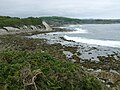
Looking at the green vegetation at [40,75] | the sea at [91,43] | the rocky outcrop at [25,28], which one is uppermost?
the green vegetation at [40,75]

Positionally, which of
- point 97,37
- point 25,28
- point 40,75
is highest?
point 40,75

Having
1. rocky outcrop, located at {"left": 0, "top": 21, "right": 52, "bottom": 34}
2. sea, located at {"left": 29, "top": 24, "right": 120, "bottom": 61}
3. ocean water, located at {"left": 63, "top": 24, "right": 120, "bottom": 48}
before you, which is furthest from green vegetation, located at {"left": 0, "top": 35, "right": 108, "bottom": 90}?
rocky outcrop, located at {"left": 0, "top": 21, "right": 52, "bottom": 34}

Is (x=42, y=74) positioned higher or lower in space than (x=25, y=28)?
higher

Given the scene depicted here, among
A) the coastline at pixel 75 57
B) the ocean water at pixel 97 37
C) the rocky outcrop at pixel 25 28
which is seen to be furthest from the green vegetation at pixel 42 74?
the rocky outcrop at pixel 25 28

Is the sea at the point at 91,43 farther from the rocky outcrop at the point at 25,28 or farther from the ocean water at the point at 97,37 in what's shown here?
the rocky outcrop at the point at 25,28

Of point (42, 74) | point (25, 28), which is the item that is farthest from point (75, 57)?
point (25, 28)

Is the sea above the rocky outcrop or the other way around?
above

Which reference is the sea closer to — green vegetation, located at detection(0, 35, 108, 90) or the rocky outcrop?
the rocky outcrop

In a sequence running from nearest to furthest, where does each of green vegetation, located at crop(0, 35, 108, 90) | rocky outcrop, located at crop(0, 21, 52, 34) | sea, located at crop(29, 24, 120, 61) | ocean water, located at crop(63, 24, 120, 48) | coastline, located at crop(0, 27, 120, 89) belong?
green vegetation, located at crop(0, 35, 108, 90)
coastline, located at crop(0, 27, 120, 89)
sea, located at crop(29, 24, 120, 61)
ocean water, located at crop(63, 24, 120, 48)
rocky outcrop, located at crop(0, 21, 52, 34)

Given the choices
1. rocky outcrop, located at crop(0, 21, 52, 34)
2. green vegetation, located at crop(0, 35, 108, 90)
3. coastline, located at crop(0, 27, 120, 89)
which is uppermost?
green vegetation, located at crop(0, 35, 108, 90)

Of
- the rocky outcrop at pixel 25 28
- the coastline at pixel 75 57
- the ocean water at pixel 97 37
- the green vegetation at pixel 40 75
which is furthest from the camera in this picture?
the rocky outcrop at pixel 25 28

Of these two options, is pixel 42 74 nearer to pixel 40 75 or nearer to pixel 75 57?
pixel 40 75

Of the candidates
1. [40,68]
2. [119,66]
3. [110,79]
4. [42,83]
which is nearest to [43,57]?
[40,68]

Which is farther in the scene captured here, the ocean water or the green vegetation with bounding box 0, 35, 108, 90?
the ocean water
